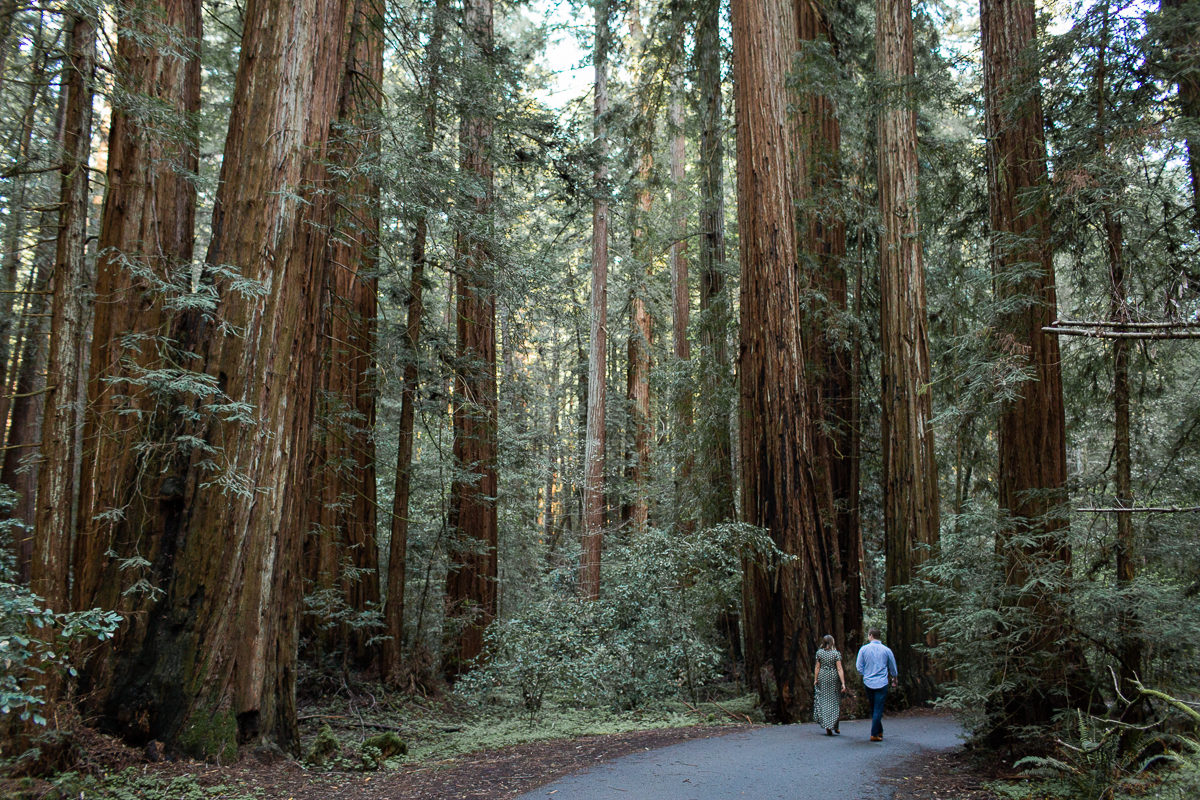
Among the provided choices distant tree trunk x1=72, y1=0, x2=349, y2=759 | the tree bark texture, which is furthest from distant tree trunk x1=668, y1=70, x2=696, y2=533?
distant tree trunk x1=72, y1=0, x2=349, y2=759

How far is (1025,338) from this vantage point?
252 inches

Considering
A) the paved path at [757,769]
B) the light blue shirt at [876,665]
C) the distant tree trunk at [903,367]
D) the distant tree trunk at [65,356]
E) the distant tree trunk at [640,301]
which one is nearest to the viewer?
the distant tree trunk at [65,356]

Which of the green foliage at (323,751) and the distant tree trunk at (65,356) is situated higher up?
the distant tree trunk at (65,356)

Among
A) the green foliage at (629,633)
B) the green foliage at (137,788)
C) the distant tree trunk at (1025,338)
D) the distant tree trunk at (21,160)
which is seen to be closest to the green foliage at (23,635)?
the green foliage at (137,788)

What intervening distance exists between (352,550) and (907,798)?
30.7ft

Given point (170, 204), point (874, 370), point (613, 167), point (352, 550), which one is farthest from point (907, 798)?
point (613, 167)

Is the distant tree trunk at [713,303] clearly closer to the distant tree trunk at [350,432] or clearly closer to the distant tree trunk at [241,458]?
the distant tree trunk at [350,432]

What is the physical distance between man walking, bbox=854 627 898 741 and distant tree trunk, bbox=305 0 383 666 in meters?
7.09

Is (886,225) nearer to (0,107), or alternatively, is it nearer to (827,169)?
(827,169)

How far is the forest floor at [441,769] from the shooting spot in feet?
16.3

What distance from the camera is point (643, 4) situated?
22.4 m

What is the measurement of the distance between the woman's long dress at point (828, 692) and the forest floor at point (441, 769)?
37.0 inches

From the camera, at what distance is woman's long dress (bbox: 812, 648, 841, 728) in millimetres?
8696

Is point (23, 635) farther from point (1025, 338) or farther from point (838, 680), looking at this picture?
point (838, 680)
